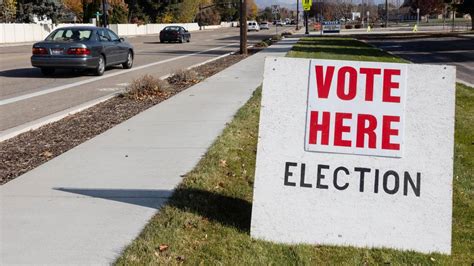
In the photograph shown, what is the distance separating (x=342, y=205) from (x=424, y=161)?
24.7 inches

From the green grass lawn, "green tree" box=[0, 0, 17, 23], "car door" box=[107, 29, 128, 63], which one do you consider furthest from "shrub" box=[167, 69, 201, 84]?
"green tree" box=[0, 0, 17, 23]

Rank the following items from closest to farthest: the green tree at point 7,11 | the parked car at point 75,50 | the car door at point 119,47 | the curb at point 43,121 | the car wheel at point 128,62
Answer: the curb at point 43,121, the parked car at point 75,50, the car door at point 119,47, the car wheel at point 128,62, the green tree at point 7,11

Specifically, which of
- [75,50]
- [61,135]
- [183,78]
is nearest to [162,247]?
[61,135]

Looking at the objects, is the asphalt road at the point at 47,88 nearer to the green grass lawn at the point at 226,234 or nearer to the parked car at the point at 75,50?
the parked car at the point at 75,50

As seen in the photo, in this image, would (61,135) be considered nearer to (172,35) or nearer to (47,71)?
(47,71)

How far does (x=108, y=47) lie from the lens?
18297mm

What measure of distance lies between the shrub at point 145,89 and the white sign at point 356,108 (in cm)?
829

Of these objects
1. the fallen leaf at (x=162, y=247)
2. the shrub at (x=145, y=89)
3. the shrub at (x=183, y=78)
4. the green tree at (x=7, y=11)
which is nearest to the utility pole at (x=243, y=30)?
the shrub at (x=183, y=78)

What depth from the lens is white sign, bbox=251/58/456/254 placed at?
12.8 ft

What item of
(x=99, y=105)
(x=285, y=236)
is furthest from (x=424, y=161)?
(x=99, y=105)

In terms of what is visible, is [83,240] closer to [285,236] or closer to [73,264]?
[73,264]

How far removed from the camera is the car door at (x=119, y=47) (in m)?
19.1

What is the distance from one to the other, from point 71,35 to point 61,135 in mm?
10088

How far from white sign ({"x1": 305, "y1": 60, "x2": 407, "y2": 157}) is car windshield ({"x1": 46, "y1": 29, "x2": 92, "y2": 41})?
14.5m
